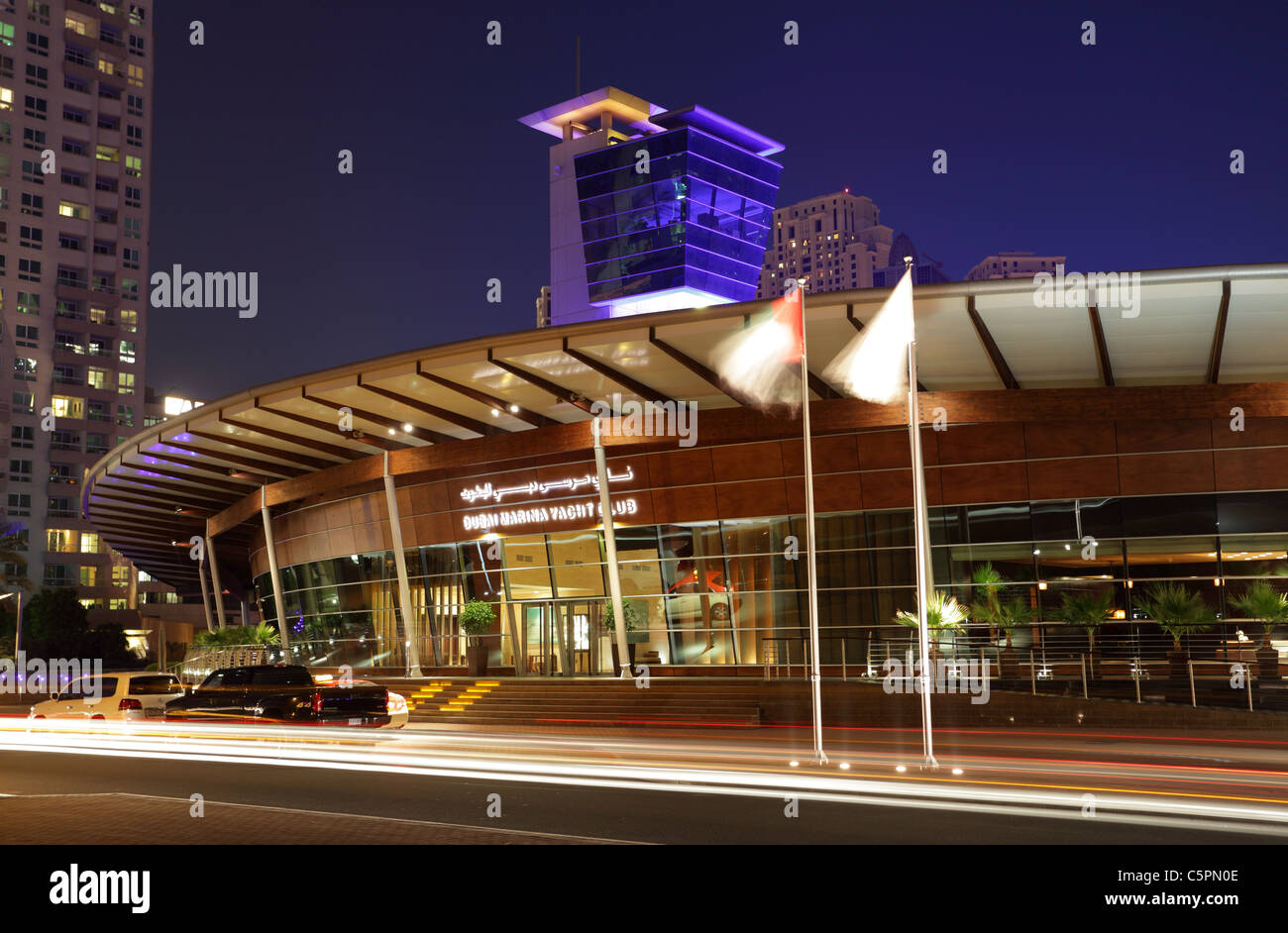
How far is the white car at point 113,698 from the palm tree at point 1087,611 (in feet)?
71.0

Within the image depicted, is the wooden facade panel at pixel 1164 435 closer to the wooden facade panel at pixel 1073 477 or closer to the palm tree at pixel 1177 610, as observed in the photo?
the wooden facade panel at pixel 1073 477

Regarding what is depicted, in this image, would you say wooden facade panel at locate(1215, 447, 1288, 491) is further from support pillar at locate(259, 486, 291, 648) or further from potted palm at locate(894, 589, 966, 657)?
support pillar at locate(259, 486, 291, 648)

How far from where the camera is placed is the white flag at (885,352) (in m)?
18.1

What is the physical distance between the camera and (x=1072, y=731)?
23016 millimetres

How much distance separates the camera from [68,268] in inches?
4306

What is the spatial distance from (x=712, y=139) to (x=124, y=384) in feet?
216

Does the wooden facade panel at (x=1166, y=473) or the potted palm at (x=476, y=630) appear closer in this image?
the wooden facade panel at (x=1166, y=473)

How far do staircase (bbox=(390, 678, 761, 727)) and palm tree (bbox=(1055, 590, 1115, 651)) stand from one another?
27.4 ft

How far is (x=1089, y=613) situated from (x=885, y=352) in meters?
13.9

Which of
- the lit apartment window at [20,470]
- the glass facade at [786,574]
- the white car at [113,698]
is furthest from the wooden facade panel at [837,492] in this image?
the lit apartment window at [20,470]

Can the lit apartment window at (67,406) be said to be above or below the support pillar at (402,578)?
above

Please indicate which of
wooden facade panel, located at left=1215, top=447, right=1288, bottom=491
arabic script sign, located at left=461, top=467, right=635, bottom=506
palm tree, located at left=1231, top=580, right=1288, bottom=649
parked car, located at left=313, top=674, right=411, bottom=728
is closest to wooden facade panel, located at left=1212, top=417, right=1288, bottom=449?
wooden facade panel, located at left=1215, top=447, right=1288, bottom=491
